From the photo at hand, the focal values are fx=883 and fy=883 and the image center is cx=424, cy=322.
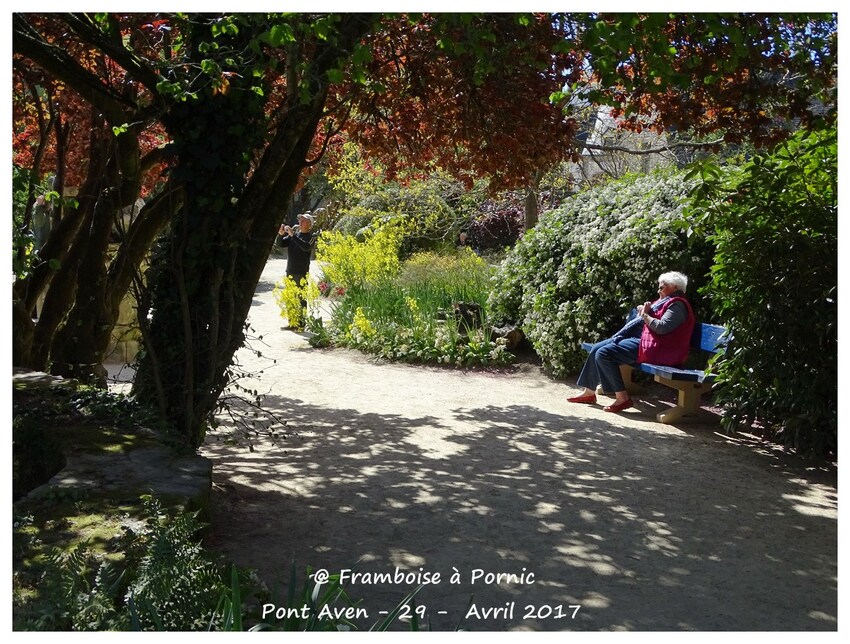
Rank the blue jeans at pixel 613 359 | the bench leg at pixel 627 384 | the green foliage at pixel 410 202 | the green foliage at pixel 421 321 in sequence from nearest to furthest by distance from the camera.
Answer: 1. the blue jeans at pixel 613 359
2. the bench leg at pixel 627 384
3. the green foliage at pixel 421 321
4. the green foliage at pixel 410 202

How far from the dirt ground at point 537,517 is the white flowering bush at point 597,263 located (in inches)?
47.7

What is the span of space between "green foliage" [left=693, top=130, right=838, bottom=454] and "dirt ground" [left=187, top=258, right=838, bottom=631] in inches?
18.2

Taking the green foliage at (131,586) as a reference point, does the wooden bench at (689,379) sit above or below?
above

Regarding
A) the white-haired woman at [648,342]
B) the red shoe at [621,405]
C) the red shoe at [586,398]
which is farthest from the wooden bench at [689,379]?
the red shoe at [586,398]

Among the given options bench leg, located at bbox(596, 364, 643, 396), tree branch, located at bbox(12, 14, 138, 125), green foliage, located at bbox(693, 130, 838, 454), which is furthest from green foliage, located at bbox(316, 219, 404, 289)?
tree branch, located at bbox(12, 14, 138, 125)

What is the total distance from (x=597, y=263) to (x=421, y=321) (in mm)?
2733

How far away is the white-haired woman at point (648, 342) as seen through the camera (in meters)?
7.70

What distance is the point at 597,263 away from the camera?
29.8ft

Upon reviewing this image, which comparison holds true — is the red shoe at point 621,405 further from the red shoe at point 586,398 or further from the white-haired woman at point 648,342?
the red shoe at point 586,398

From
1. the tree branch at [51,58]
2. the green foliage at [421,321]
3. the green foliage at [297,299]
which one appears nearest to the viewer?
the tree branch at [51,58]

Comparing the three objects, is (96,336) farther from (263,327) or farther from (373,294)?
(263,327)

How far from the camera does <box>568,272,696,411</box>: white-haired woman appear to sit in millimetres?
7699

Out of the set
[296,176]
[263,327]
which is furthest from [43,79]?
[263,327]

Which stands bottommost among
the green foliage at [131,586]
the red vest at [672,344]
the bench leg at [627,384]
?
the green foliage at [131,586]
